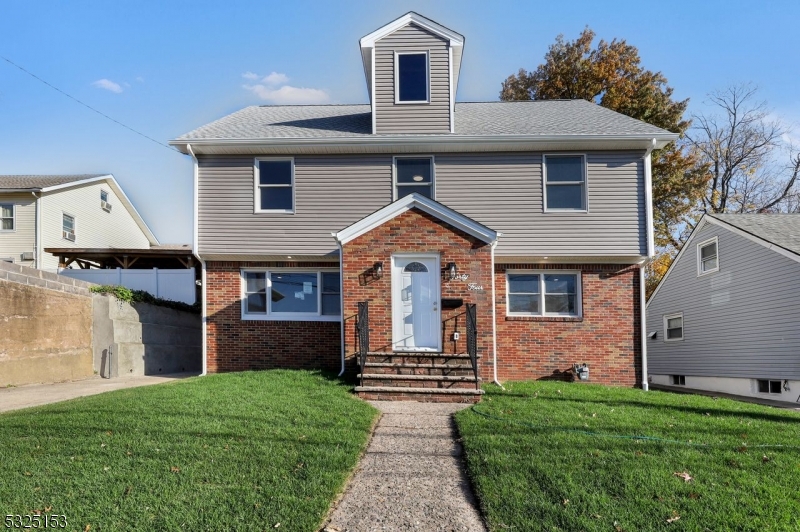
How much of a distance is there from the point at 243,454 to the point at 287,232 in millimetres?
7278

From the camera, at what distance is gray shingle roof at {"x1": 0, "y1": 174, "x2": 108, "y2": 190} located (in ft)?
67.8

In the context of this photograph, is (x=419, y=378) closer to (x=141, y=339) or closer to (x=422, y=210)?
(x=422, y=210)

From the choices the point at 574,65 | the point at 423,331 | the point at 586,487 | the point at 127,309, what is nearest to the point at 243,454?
the point at 586,487

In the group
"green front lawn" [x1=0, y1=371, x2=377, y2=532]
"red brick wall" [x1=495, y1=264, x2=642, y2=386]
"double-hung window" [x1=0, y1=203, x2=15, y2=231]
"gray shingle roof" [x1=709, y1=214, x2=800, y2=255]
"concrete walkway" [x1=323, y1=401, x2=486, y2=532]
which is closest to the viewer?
"green front lawn" [x1=0, y1=371, x2=377, y2=532]

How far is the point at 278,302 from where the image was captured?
1226 centimetres

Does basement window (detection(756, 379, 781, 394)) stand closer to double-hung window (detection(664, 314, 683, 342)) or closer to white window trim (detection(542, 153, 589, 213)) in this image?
double-hung window (detection(664, 314, 683, 342))

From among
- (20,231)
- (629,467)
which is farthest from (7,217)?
(629,467)

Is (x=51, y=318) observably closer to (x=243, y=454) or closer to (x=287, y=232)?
(x=287, y=232)

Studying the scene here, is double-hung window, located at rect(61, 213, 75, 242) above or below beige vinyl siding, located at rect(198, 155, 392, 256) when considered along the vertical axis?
above

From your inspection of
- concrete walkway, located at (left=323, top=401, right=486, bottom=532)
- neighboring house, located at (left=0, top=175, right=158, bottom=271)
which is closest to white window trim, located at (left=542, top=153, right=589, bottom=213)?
concrete walkway, located at (left=323, top=401, right=486, bottom=532)

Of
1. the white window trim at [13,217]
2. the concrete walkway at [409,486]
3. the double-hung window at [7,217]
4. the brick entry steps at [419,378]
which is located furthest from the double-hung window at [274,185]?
the double-hung window at [7,217]

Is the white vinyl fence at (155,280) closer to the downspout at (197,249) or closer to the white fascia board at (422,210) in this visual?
the downspout at (197,249)

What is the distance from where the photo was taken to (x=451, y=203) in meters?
12.1

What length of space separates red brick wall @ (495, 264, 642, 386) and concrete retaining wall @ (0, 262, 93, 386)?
355 inches
